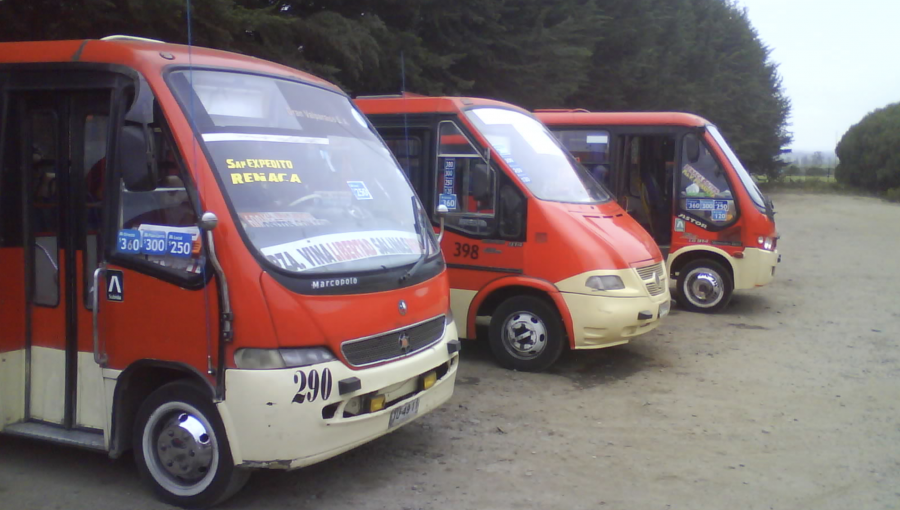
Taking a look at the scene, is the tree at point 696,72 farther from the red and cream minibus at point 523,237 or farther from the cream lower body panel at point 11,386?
the cream lower body panel at point 11,386

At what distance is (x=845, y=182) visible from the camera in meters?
51.6

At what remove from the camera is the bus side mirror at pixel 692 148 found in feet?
36.7

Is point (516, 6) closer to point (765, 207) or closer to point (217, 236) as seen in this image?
point (765, 207)

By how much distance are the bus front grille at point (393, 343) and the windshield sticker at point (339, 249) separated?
18.9 inches

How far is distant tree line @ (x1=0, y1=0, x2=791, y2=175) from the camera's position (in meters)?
9.10

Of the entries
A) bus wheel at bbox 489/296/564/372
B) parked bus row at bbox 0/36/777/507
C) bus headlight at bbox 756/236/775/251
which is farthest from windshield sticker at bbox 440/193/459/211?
bus headlight at bbox 756/236/775/251

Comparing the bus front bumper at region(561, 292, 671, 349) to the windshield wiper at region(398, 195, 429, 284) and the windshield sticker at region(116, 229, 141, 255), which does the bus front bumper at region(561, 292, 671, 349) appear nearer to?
the windshield wiper at region(398, 195, 429, 284)

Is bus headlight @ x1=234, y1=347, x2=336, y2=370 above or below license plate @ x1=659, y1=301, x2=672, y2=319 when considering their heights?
above

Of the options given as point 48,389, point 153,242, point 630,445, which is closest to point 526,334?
point 630,445

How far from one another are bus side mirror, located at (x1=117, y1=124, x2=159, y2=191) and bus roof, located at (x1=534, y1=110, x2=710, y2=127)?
304 inches

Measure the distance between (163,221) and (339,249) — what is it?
3.28 feet

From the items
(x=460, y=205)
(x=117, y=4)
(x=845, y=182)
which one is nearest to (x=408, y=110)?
(x=460, y=205)

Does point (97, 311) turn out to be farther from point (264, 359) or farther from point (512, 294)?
point (512, 294)

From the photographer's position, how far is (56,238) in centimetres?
495
